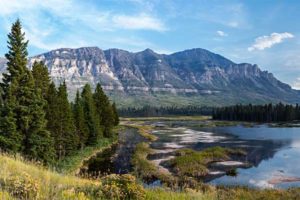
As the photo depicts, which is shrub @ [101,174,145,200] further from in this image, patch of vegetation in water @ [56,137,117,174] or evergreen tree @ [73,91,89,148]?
evergreen tree @ [73,91,89,148]

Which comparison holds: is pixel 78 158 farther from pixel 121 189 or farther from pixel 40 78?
pixel 121 189

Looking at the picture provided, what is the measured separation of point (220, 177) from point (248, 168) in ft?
29.7

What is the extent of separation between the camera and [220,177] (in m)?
44.7

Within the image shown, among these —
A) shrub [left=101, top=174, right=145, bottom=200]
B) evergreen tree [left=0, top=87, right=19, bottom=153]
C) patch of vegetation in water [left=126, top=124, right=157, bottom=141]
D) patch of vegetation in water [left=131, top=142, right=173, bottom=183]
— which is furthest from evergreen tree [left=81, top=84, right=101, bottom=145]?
shrub [left=101, top=174, right=145, bottom=200]

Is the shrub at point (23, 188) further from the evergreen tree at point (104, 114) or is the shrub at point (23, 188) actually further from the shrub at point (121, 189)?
the evergreen tree at point (104, 114)

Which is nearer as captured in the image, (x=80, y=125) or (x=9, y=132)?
(x=9, y=132)

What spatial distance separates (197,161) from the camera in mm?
54344

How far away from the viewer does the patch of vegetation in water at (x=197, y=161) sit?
157 feet

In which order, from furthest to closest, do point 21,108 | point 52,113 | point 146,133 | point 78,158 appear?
point 146,133 < point 78,158 < point 52,113 < point 21,108

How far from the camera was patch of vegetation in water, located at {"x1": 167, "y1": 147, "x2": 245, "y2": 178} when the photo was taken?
47.9m

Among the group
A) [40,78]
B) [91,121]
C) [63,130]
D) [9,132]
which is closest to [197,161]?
[63,130]

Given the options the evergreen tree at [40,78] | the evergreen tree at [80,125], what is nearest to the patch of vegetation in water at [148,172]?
the evergreen tree at [80,125]

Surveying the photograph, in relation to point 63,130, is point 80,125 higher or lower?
higher

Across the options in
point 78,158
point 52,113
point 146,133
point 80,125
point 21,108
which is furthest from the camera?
point 146,133
